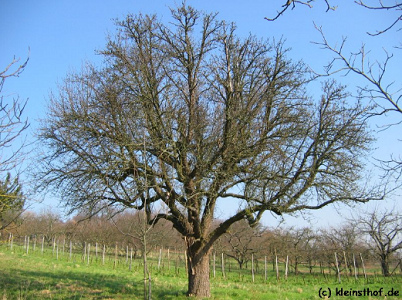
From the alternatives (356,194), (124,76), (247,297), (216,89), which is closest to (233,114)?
(216,89)

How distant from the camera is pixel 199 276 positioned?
1041cm

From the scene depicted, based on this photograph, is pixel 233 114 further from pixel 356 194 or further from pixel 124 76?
pixel 356 194

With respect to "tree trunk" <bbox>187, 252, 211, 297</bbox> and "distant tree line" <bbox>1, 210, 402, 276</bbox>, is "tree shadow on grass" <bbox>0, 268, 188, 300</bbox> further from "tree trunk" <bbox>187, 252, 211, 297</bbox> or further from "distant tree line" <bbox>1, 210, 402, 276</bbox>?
"distant tree line" <bbox>1, 210, 402, 276</bbox>

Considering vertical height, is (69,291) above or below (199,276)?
below

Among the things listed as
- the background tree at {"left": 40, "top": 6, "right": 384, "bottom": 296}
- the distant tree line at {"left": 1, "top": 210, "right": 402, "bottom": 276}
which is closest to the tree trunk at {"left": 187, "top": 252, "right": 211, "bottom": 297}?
the background tree at {"left": 40, "top": 6, "right": 384, "bottom": 296}

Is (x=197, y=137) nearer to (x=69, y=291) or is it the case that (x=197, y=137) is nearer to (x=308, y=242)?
(x=69, y=291)

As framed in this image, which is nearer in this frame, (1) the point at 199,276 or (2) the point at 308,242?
(1) the point at 199,276

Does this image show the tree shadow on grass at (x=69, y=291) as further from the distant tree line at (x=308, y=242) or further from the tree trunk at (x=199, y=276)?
the distant tree line at (x=308, y=242)

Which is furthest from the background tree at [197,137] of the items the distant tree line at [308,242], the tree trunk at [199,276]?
the distant tree line at [308,242]

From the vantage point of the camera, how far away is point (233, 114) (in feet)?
31.6

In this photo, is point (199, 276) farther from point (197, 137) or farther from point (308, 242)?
point (308, 242)

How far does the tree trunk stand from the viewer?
10297 millimetres

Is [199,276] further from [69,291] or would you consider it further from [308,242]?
[308,242]

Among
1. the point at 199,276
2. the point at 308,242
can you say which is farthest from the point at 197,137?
the point at 308,242
